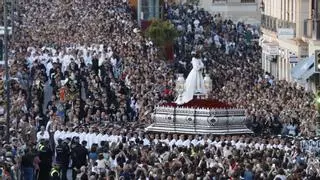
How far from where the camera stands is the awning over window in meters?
68.7

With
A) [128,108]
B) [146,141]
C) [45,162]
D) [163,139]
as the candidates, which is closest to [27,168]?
[45,162]

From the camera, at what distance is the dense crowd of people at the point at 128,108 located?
43.7 m

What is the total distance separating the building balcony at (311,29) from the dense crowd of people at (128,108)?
2114mm

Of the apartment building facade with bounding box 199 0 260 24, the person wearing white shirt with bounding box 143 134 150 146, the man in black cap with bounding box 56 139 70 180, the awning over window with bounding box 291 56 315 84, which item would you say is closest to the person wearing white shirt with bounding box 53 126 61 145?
the person wearing white shirt with bounding box 143 134 150 146

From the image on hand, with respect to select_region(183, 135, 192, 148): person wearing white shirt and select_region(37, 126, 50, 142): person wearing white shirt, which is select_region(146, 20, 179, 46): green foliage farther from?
select_region(183, 135, 192, 148): person wearing white shirt

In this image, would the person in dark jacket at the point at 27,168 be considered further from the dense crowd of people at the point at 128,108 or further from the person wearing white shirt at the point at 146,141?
the person wearing white shirt at the point at 146,141

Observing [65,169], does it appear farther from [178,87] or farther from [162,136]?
Answer: [178,87]

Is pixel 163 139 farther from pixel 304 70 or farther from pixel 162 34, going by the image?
pixel 162 34

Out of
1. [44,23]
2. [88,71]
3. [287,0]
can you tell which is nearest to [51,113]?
[88,71]

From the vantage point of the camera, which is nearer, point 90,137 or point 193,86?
point 90,137

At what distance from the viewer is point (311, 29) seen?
71.5 m

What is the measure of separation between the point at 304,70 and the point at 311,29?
2.16m

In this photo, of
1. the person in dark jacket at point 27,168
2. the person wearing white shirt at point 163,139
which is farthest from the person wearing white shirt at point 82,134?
the person in dark jacket at point 27,168

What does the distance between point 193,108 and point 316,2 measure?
67.9 feet
